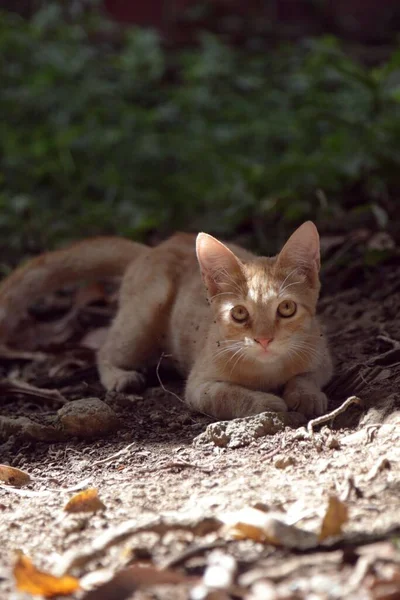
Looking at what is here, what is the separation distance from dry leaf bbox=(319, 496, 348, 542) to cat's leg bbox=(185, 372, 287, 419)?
1266 mm

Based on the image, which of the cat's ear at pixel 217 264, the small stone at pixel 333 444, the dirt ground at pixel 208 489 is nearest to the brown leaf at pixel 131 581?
the dirt ground at pixel 208 489

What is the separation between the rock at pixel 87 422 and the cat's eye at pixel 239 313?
774mm

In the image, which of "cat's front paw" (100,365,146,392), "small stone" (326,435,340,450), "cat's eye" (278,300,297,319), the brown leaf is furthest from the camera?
"cat's front paw" (100,365,146,392)

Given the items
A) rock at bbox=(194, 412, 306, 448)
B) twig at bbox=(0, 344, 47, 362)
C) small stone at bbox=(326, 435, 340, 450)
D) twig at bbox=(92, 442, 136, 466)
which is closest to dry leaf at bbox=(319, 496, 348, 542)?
small stone at bbox=(326, 435, 340, 450)

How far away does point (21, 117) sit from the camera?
9.88 metres

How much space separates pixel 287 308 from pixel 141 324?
1396 millimetres

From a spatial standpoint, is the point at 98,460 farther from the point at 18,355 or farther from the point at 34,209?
the point at 34,209

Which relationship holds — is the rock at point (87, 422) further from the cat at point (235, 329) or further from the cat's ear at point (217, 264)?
the cat's ear at point (217, 264)

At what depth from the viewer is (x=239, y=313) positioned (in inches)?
156

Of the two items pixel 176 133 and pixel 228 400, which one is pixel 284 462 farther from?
pixel 176 133

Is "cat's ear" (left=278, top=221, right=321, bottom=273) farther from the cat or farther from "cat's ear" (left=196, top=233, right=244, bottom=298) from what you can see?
"cat's ear" (left=196, top=233, right=244, bottom=298)

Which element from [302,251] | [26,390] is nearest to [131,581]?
[302,251]

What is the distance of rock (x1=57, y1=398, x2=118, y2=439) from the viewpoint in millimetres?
4027

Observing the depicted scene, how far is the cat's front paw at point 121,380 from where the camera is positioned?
4.86 m
